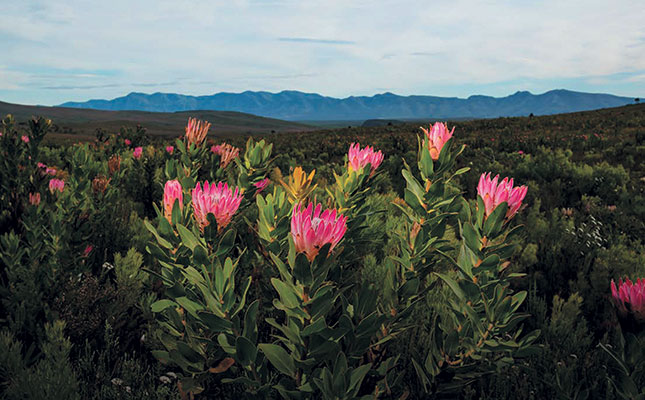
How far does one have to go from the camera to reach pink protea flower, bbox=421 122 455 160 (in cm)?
154

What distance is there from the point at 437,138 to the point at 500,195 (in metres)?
0.35

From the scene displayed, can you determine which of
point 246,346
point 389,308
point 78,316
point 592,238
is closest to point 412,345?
point 389,308

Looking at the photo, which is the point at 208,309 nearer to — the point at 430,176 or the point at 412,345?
the point at 430,176

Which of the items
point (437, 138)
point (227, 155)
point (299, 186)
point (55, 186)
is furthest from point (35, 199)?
point (437, 138)

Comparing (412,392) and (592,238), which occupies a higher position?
(592,238)

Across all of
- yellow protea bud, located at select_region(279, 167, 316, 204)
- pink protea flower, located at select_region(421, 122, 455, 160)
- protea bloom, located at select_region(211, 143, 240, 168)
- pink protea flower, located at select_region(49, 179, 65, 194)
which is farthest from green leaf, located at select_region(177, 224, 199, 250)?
pink protea flower, located at select_region(49, 179, 65, 194)

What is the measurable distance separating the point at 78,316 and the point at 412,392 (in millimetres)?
1892

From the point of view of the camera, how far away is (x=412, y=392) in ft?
5.76

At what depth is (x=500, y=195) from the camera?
4.42 ft

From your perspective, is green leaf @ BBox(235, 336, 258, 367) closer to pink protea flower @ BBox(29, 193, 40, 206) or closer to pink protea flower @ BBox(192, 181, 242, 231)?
pink protea flower @ BBox(192, 181, 242, 231)

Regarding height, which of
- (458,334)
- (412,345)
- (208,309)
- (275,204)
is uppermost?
(275,204)

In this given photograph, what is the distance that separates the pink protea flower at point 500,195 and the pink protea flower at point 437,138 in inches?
8.8

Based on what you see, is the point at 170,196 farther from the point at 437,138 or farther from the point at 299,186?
the point at 437,138

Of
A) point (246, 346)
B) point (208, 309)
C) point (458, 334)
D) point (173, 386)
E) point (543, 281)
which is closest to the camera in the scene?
point (246, 346)
